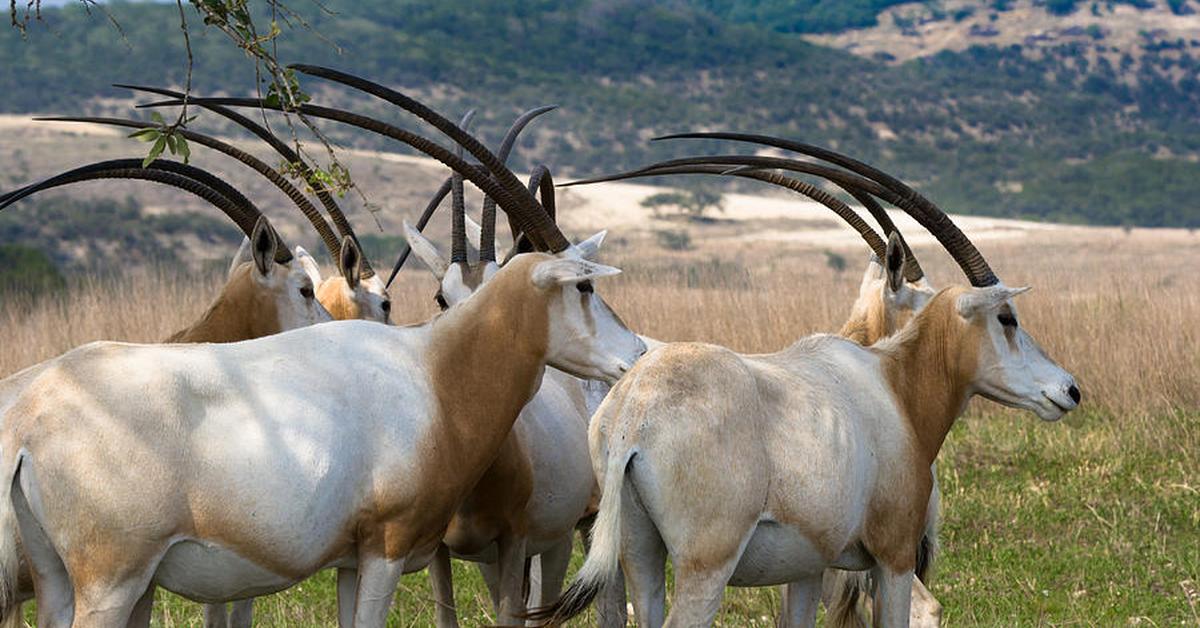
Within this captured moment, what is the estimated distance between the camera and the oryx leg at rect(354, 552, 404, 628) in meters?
4.74

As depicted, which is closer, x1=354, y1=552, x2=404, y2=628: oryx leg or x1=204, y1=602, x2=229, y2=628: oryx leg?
x1=354, y1=552, x2=404, y2=628: oryx leg

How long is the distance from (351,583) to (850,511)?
4.97 feet

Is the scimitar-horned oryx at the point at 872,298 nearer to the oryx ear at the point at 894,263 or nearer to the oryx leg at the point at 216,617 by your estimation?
the oryx ear at the point at 894,263

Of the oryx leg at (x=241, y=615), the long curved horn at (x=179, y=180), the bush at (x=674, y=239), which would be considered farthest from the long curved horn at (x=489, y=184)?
the bush at (x=674, y=239)

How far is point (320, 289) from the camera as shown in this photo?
776 centimetres

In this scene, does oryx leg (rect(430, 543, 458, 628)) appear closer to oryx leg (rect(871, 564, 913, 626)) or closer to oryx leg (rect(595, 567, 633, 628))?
oryx leg (rect(595, 567, 633, 628))

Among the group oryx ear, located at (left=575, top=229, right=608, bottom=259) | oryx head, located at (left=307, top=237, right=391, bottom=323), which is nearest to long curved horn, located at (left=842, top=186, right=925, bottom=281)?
oryx ear, located at (left=575, top=229, right=608, bottom=259)

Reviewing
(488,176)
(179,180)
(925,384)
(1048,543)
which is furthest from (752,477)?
(1048,543)

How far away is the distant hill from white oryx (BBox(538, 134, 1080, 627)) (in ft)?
198

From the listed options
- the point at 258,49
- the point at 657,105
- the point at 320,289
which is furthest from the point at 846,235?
the point at 258,49

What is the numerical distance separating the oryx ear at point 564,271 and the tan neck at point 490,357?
5 cm

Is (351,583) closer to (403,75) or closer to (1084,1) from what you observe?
(403,75)

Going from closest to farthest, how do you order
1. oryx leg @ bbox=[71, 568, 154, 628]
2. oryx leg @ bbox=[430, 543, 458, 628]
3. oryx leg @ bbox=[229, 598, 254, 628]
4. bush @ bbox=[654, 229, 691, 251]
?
oryx leg @ bbox=[71, 568, 154, 628] < oryx leg @ bbox=[430, 543, 458, 628] < oryx leg @ bbox=[229, 598, 254, 628] < bush @ bbox=[654, 229, 691, 251]

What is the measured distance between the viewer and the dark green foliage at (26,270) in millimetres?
25859
